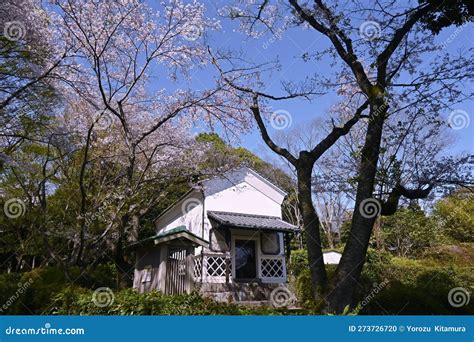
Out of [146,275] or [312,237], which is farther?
[146,275]

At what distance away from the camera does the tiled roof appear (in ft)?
40.4

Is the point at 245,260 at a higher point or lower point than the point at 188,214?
lower

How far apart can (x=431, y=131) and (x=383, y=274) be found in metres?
5.90

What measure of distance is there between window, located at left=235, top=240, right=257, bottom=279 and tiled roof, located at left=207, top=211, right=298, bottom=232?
948 mm

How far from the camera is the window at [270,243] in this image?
1361cm

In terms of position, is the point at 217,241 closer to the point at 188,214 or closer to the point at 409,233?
the point at 188,214

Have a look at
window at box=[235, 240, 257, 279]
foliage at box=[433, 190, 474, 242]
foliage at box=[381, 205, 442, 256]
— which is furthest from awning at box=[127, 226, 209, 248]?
foliage at box=[433, 190, 474, 242]

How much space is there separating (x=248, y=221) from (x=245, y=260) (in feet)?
5.22

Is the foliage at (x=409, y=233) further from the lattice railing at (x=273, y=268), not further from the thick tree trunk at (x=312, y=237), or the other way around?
the thick tree trunk at (x=312, y=237)

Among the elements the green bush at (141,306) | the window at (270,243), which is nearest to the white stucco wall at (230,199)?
the window at (270,243)

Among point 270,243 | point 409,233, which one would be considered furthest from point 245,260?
point 409,233

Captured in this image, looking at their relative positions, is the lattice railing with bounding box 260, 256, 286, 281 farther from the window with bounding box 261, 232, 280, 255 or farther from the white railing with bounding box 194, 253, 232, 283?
the white railing with bounding box 194, 253, 232, 283

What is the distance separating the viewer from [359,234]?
530 cm

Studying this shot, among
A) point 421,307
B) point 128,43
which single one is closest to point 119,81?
point 128,43
